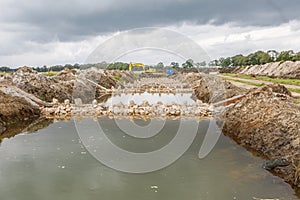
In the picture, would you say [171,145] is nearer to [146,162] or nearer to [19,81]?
[146,162]

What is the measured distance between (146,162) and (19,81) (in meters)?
13.7

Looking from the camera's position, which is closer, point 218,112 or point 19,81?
point 218,112

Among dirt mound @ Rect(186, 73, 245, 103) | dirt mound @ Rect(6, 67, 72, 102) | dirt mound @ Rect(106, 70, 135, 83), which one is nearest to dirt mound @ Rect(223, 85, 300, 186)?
dirt mound @ Rect(186, 73, 245, 103)

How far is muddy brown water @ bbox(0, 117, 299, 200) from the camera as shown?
20.4 ft

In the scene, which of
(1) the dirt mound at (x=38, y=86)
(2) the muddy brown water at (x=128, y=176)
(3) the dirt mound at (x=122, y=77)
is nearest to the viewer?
(2) the muddy brown water at (x=128, y=176)

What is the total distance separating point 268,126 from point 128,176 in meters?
4.76

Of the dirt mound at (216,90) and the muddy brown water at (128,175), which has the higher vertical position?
the dirt mound at (216,90)

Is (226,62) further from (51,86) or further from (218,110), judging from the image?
(218,110)

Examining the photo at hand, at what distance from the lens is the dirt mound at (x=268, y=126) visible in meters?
7.87

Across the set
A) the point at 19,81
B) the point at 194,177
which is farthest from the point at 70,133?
the point at 19,81

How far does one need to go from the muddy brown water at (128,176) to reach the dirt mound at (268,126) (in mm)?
517

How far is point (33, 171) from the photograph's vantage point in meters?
7.45

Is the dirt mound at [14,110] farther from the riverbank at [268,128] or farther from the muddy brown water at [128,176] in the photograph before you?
the riverbank at [268,128]

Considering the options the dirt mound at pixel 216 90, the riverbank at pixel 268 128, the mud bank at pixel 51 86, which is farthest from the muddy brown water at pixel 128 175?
the mud bank at pixel 51 86
